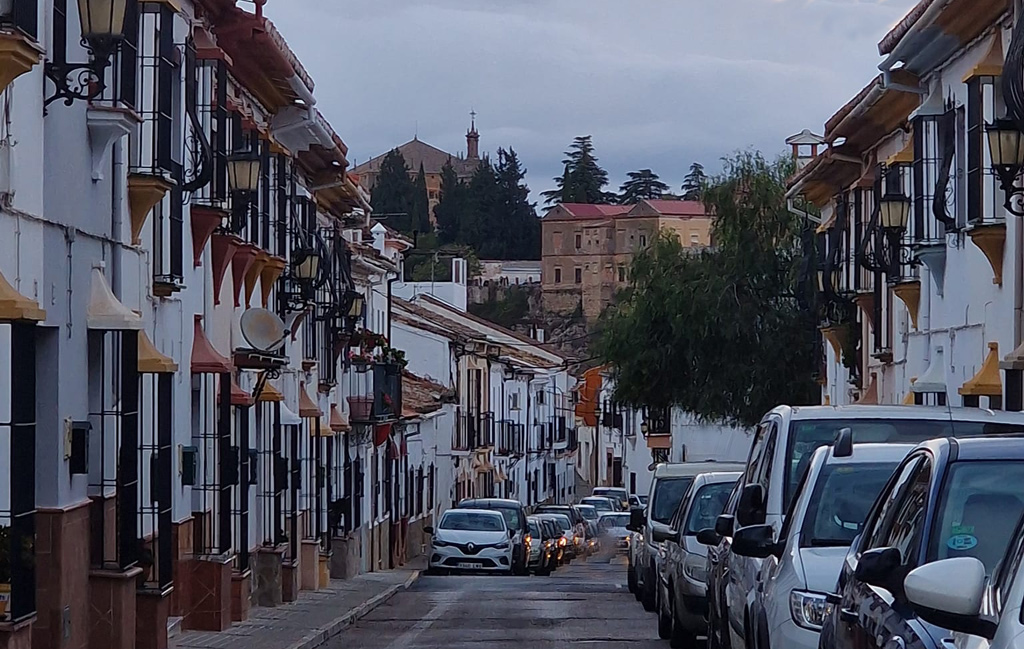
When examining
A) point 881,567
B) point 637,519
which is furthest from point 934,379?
point 881,567

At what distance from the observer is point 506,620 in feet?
73.6

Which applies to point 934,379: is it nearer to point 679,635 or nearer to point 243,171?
point 679,635

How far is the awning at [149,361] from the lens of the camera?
16.1 m

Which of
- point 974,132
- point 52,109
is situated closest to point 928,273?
point 974,132

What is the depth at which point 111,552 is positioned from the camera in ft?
52.0

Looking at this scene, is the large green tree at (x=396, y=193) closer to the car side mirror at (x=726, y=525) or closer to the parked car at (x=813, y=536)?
the car side mirror at (x=726, y=525)

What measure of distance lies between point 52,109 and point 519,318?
130534 mm

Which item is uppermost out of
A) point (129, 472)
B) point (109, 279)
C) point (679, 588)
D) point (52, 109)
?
point (52, 109)

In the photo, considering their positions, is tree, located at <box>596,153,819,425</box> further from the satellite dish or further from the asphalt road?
the satellite dish

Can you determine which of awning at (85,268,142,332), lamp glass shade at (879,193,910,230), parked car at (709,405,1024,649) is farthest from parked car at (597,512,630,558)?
parked car at (709,405,1024,649)

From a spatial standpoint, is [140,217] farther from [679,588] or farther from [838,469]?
[838,469]

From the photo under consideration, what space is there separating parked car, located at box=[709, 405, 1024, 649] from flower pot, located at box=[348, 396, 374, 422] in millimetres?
25724

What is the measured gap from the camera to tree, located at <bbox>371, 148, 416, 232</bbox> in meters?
150

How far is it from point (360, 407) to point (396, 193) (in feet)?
378
